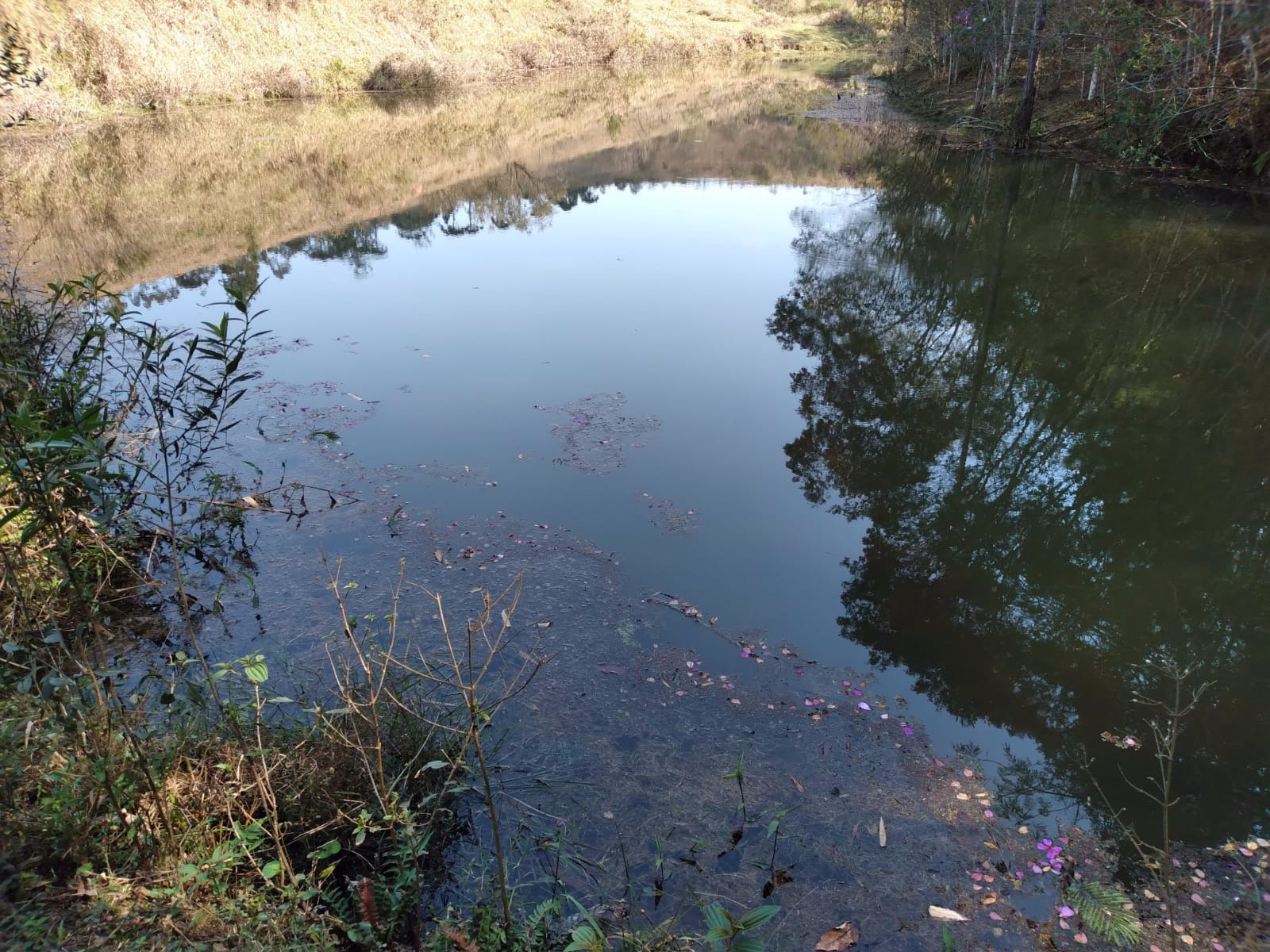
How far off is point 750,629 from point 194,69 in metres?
24.6

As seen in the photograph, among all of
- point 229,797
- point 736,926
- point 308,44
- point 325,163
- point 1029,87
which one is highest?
point 308,44

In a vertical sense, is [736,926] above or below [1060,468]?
above

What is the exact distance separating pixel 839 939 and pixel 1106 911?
0.92 meters

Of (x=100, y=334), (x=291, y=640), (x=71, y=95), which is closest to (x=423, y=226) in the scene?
(x=100, y=334)

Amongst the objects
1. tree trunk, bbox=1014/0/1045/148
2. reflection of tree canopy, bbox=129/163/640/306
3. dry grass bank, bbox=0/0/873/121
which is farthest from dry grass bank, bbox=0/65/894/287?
tree trunk, bbox=1014/0/1045/148

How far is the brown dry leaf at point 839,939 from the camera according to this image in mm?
2434

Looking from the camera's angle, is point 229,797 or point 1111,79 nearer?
point 229,797

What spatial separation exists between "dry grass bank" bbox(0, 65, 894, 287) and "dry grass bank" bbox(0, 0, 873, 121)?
123 centimetres

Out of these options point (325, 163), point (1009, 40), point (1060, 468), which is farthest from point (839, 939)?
point (1009, 40)

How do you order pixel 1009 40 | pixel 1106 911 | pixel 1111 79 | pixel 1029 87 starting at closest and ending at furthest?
pixel 1106 911, pixel 1111 79, pixel 1029 87, pixel 1009 40

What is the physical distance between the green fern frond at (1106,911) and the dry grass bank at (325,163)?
9.93m

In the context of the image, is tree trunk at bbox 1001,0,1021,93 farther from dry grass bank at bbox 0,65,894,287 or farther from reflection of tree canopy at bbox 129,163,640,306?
reflection of tree canopy at bbox 129,163,640,306

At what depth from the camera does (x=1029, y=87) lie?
48.0 feet

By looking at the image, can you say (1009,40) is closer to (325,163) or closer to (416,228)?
(416,228)
